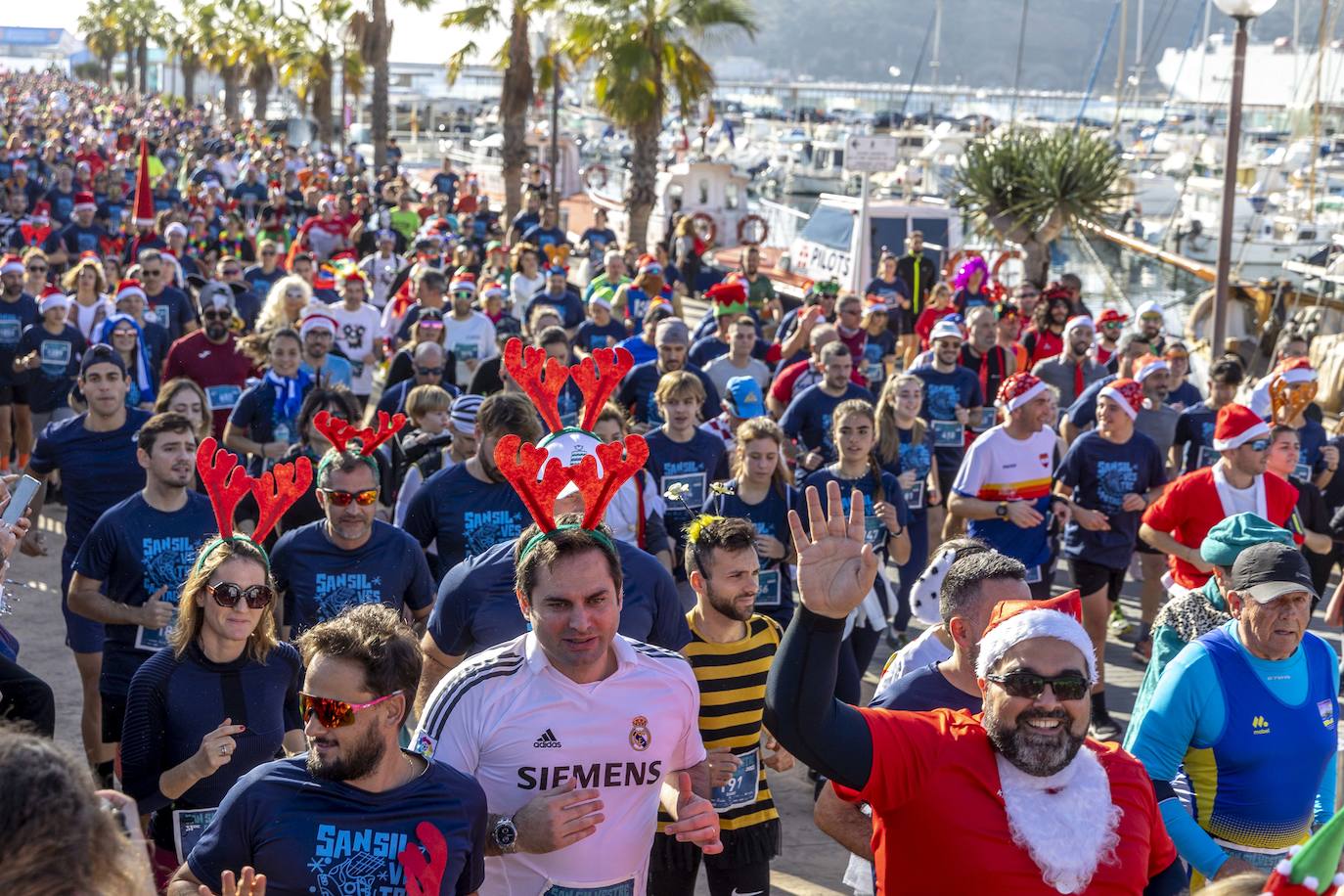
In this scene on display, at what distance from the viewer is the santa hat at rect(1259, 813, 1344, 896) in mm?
2660

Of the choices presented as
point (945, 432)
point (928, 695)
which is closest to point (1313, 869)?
point (928, 695)

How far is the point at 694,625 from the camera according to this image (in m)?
5.40

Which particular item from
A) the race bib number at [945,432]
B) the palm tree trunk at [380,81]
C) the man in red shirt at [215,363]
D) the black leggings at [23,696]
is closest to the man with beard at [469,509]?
the black leggings at [23,696]

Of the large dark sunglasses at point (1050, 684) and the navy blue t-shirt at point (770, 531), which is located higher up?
the large dark sunglasses at point (1050, 684)

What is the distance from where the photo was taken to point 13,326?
38.2ft

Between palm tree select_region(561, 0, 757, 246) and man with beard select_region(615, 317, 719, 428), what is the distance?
1451cm

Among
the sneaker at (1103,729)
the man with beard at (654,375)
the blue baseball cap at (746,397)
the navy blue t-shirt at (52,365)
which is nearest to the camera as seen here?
the sneaker at (1103,729)

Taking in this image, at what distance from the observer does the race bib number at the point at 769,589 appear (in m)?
7.28

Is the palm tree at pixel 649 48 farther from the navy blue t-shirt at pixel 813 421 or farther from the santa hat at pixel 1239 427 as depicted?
the santa hat at pixel 1239 427

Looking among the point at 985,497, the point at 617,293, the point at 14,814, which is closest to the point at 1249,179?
the point at 617,293

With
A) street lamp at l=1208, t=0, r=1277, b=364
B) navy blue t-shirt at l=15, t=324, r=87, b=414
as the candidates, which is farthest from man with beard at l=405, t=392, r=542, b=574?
street lamp at l=1208, t=0, r=1277, b=364

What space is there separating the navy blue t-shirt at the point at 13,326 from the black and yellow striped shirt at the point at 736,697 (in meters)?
7.55

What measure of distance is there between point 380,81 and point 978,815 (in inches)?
1472

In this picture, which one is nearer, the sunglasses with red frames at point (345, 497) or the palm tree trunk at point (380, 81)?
the sunglasses with red frames at point (345, 497)
